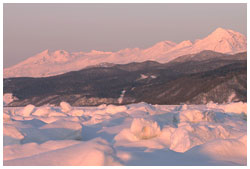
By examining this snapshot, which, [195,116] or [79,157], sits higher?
[79,157]

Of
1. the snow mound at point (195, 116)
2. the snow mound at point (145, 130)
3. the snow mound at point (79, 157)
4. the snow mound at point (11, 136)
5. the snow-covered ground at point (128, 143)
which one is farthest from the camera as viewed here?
the snow mound at point (195, 116)

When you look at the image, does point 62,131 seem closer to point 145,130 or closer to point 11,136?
point 11,136

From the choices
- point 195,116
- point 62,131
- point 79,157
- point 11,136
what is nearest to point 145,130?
point 62,131

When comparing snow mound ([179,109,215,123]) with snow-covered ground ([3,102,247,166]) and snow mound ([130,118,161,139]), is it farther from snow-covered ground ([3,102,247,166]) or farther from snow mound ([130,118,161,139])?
snow mound ([130,118,161,139])

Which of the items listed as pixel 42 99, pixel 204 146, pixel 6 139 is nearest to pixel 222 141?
pixel 204 146

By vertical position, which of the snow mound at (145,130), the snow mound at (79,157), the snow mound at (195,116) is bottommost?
the snow mound at (195,116)

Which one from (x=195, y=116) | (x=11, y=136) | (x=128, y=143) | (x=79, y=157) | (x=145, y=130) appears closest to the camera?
(x=79, y=157)

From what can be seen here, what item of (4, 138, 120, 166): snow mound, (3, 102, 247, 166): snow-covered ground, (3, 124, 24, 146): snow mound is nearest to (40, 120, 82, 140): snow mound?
(3, 102, 247, 166): snow-covered ground

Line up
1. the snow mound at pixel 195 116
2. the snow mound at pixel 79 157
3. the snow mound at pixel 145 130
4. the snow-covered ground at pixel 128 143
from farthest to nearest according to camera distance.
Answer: the snow mound at pixel 195 116
the snow mound at pixel 145 130
the snow-covered ground at pixel 128 143
the snow mound at pixel 79 157

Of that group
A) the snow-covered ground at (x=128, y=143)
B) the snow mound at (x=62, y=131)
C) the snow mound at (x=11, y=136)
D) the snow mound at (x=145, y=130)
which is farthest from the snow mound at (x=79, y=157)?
the snow mound at (x=62, y=131)

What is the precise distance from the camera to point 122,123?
18.3 metres

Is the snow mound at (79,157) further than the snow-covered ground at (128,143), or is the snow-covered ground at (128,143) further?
the snow-covered ground at (128,143)

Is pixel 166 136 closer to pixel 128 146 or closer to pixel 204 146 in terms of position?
pixel 128 146

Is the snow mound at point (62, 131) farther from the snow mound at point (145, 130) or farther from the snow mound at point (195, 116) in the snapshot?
the snow mound at point (195, 116)
